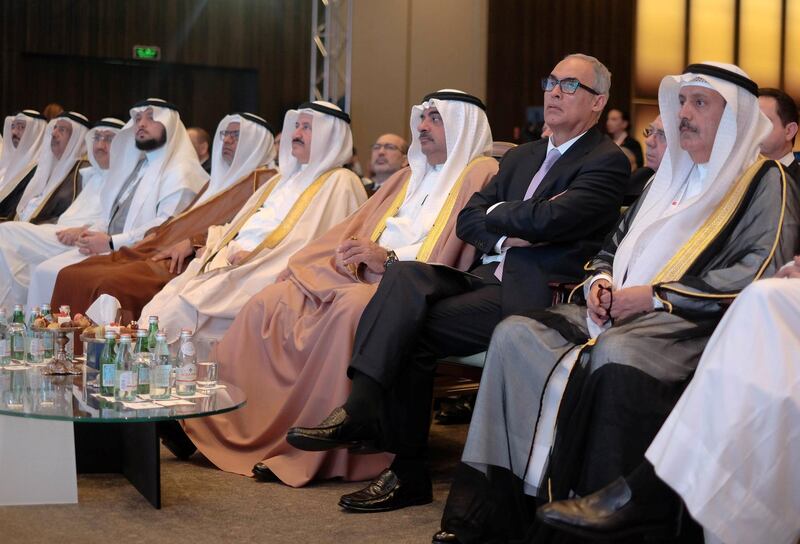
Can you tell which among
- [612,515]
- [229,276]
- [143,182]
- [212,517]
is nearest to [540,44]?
[143,182]

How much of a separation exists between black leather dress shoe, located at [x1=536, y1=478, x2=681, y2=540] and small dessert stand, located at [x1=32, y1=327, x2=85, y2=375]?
6.23 ft

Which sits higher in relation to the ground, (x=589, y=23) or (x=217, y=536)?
(x=589, y=23)

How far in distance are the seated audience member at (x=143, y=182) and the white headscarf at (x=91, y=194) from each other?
25 cm

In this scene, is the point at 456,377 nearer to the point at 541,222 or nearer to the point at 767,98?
the point at 541,222

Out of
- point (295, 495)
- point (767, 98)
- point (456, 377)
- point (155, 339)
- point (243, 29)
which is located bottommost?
point (295, 495)

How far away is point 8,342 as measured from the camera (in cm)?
373

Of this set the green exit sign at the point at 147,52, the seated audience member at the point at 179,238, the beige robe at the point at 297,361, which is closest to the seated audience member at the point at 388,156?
the seated audience member at the point at 179,238

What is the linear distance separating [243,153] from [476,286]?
252cm

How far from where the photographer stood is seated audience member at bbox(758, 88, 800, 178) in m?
3.77

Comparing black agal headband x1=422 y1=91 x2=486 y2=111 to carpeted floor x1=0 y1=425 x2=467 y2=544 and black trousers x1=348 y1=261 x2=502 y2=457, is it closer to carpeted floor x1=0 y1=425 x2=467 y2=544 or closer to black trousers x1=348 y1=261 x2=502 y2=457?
black trousers x1=348 y1=261 x2=502 y2=457

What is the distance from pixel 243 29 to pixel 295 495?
9.48 m

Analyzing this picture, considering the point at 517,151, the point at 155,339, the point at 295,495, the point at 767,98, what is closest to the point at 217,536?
the point at 295,495

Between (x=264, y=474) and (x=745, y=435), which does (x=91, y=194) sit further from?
(x=745, y=435)

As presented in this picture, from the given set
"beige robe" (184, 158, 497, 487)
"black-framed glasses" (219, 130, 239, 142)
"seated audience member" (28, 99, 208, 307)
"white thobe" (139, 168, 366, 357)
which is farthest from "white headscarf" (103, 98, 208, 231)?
"beige robe" (184, 158, 497, 487)
